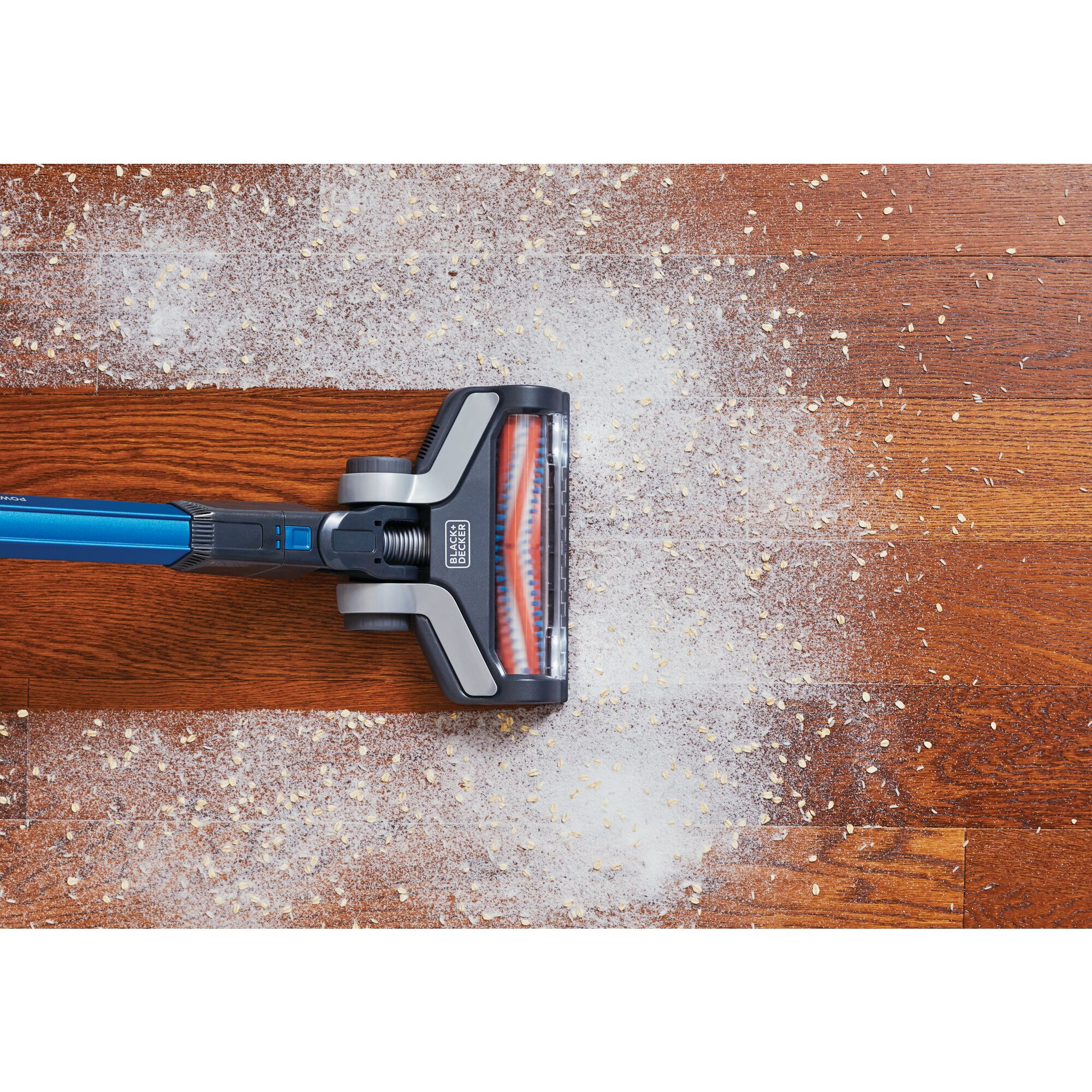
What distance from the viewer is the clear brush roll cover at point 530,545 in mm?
1246

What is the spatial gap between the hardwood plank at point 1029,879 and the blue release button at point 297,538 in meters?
1.03

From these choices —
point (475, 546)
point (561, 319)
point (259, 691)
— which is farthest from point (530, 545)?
point (259, 691)

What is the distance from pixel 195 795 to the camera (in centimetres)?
130

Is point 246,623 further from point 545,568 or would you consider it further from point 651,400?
point 651,400

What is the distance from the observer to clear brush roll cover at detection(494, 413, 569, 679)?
4.09 feet

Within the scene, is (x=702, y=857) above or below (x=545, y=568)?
below

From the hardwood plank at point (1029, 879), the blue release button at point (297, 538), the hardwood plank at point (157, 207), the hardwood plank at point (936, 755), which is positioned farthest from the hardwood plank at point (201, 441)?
the hardwood plank at point (1029, 879)

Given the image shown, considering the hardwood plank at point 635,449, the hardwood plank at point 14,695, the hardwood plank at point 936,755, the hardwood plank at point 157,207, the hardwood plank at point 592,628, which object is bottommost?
the hardwood plank at point 936,755

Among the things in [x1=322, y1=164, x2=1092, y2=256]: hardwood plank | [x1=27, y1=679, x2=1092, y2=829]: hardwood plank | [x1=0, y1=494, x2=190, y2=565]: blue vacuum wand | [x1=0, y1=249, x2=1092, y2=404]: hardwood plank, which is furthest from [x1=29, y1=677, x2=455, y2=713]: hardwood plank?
[x1=322, y1=164, x2=1092, y2=256]: hardwood plank

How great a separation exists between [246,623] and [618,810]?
1.97 ft

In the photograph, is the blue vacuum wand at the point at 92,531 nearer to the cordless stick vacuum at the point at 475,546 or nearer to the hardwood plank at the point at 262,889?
the cordless stick vacuum at the point at 475,546

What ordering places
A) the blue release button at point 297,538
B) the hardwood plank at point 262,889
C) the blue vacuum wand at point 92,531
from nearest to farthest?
the blue vacuum wand at point 92,531 → the blue release button at point 297,538 → the hardwood plank at point 262,889

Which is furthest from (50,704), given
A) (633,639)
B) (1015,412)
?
(1015,412)

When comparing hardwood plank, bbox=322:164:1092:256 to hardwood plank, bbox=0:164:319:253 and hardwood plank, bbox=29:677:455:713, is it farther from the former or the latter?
hardwood plank, bbox=29:677:455:713
